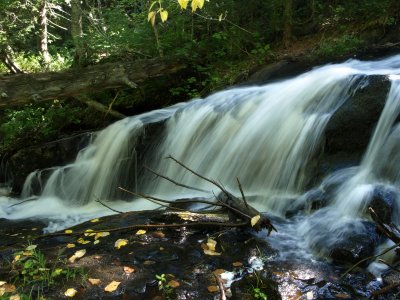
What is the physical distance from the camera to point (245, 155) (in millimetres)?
5621

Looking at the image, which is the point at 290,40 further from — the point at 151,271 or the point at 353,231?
the point at 151,271

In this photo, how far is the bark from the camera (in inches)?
278

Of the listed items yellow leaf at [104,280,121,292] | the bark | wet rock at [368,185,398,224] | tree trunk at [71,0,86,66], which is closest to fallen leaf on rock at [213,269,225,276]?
yellow leaf at [104,280,121,292]

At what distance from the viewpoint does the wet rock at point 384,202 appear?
140 inches

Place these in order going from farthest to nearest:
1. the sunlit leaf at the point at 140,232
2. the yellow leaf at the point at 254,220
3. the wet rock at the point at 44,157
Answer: the wet rock at the point at 44,157 → the sunlit leaf at the point at 140,232 → the yellow leaf at the point at 254,220

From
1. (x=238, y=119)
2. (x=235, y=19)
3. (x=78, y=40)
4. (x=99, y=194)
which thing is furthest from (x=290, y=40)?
(x=99, y=194)

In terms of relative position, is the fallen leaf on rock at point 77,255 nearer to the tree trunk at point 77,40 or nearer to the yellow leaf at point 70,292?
the yellow leaf at point 70,292

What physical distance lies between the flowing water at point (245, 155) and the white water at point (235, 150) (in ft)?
0.05

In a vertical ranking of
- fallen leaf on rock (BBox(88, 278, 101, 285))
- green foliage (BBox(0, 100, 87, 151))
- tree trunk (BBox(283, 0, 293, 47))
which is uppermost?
tree trunk (BBox(283, 0, 293, 47))

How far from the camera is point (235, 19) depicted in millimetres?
9453

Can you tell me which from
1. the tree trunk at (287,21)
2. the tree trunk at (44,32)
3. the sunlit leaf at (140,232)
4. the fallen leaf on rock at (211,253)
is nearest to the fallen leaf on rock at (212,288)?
the fallen leaf on rock at (211,253)

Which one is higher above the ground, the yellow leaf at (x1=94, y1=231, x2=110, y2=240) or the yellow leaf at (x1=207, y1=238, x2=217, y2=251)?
the yellow leaf at (x1=94, y1=231, x2=110, y2=240)

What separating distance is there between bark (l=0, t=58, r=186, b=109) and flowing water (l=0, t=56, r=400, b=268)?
94 cm

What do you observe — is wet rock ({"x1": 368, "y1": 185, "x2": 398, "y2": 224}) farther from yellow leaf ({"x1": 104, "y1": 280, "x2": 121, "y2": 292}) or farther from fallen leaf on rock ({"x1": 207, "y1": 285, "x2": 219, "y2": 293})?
yellow leaf ({"x1": 104, "y1": 280, "x2": 121, "y2": 292})
